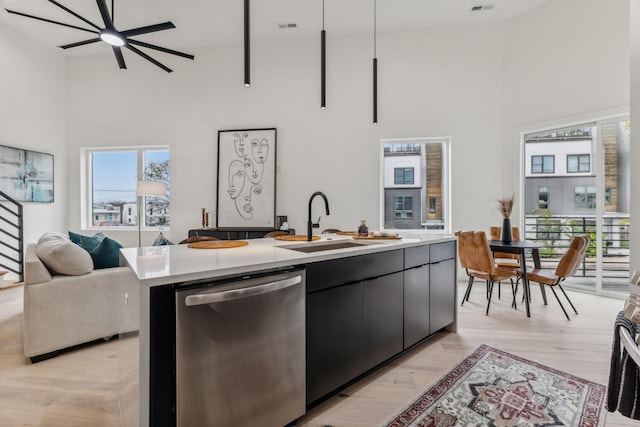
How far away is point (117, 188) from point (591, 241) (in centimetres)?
747

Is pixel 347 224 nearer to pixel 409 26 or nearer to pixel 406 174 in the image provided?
pixel 406 174

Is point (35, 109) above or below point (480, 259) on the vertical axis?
above

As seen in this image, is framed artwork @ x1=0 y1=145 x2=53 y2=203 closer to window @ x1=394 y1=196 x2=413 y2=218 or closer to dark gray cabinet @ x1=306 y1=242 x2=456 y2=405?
dark gray cabinet @ x1=306 y1=242 x2=456 y2=405

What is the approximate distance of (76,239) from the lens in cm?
326

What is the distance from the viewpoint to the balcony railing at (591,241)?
161 inches

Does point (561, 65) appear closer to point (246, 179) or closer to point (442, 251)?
point (442, 251)

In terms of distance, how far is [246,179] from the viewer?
536 cm

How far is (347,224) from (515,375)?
3.23 meters

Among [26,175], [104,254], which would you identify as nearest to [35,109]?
[26,175]

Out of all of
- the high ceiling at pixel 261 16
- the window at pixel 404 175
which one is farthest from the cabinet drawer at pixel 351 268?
the high ceiling at pixel 261 16

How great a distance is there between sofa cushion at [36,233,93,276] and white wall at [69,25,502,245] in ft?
9.65

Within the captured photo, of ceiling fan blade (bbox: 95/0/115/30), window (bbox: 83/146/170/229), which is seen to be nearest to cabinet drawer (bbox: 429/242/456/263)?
ceiling fan blade (bbox: 95/0/115/30)

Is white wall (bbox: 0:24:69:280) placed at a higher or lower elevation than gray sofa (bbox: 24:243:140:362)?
higher

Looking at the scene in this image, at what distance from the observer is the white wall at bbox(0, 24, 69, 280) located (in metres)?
4.86
